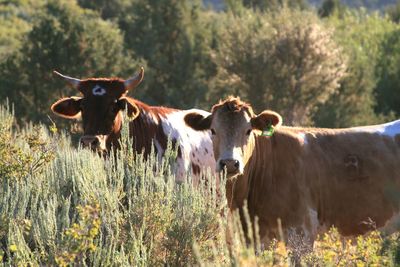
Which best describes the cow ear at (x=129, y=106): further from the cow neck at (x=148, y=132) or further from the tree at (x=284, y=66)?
the tree at (x=284, y=66)

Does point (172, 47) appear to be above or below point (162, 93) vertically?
above

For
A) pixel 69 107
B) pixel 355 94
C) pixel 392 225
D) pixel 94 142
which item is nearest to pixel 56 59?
pixel 355 94

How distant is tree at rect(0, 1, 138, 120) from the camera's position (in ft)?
97.2

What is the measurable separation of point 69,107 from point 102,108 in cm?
59

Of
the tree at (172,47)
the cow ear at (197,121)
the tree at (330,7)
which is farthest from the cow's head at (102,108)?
the tree at (330,7)

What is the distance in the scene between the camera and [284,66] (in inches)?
1382

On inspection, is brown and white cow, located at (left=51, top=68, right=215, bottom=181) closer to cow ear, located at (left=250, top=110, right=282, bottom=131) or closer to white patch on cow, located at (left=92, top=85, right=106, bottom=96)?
white patch on cow, located at (left=92, top=85, right=106, bottom=96)

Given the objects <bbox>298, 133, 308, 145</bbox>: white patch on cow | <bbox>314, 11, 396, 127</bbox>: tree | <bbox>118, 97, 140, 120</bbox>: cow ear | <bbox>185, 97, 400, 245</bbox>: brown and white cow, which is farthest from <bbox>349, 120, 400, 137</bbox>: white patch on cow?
<bbox>314, 11, 396, 127</bbox>: tree

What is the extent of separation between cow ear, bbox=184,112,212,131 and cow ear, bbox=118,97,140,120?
3.54 ft

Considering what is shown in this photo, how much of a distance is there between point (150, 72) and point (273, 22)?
5.08 m

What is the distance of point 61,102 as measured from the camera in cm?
1134

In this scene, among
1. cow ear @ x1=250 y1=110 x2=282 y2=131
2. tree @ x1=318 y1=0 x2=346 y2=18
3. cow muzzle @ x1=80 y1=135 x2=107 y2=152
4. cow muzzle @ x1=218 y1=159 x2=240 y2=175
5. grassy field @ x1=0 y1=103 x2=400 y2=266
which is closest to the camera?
grassy field @ x1=0 y1=103 x2=400 y2=266

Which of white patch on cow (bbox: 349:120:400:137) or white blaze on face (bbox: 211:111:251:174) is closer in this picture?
white blaze on face (bbox: 211:111:251:174)

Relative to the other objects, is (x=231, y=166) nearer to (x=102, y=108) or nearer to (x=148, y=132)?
(x=148, y=132)
